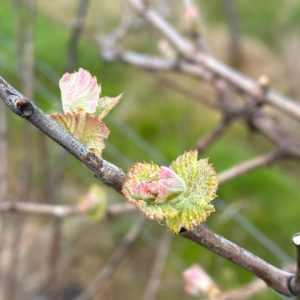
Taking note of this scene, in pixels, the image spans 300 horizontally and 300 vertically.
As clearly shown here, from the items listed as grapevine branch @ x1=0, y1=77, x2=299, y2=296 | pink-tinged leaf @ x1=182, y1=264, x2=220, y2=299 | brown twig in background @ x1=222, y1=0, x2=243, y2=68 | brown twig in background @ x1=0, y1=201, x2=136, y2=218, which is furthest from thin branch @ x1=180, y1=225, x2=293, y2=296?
brown twig in background @ x1=222, y1=0, x2=243, y2=68

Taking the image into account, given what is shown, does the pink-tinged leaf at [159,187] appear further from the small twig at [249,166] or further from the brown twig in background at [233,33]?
the brown twig in background at [233,33]

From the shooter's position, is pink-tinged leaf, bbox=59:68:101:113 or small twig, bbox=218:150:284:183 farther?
small twig, bbox=218:150:284:183

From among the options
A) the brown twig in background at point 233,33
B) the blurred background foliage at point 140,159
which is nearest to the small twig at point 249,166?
the blurred background foliage at point 140,159

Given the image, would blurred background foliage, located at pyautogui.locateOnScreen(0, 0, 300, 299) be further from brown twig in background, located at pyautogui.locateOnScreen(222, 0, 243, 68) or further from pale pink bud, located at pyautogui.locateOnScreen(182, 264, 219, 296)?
pale pink bud, located at pyautogui.locateOnScreen(182, 264, 219, 296)

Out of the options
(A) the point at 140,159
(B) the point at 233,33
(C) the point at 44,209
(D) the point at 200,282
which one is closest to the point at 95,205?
(C) the point at 44,209

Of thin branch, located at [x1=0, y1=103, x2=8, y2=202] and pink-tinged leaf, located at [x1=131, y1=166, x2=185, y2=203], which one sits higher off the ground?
thin branch, located at [x1=0, y1=103, x2=8, y2=202]

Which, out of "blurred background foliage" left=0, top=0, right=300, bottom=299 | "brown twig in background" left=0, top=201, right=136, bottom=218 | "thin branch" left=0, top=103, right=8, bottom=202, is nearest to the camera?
"brown twig in background" left=0, top=201, right=136, bottom=218

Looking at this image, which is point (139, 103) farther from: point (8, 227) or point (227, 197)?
point (8, 227)
